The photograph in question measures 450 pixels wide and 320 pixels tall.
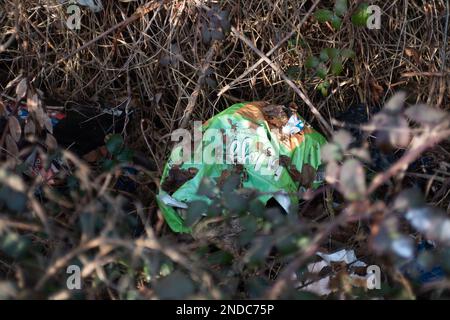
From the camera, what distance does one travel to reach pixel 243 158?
7.13 feet

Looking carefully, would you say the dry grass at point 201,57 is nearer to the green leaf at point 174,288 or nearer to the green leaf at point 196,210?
the green leaf at point 196,210

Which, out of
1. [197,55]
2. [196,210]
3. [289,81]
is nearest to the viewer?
[196,210]

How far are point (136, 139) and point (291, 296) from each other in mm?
1307

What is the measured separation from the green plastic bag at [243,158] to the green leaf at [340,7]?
427 millimetres

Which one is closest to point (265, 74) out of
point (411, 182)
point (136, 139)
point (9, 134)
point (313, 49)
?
point (313, 49)

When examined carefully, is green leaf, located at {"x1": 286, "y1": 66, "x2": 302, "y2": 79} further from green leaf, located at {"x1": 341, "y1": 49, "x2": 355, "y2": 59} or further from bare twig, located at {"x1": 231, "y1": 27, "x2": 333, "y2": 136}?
green leaf, located at {"x1": 341, "y1": 49, "x2": 355, "y2": 59}

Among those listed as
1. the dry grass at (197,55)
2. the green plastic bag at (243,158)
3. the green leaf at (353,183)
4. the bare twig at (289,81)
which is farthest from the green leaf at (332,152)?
the dry grass at (197,55)

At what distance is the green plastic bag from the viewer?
A: 6.98 ft

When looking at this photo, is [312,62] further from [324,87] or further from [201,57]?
[201,57]

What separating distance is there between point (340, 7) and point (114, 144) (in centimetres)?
94

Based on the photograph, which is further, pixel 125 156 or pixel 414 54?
pixel 414 54

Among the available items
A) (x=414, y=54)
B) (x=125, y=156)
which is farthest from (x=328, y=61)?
(x=125, y=156)

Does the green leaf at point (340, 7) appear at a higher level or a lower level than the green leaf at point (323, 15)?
higher

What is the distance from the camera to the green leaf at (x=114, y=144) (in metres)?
2.18
